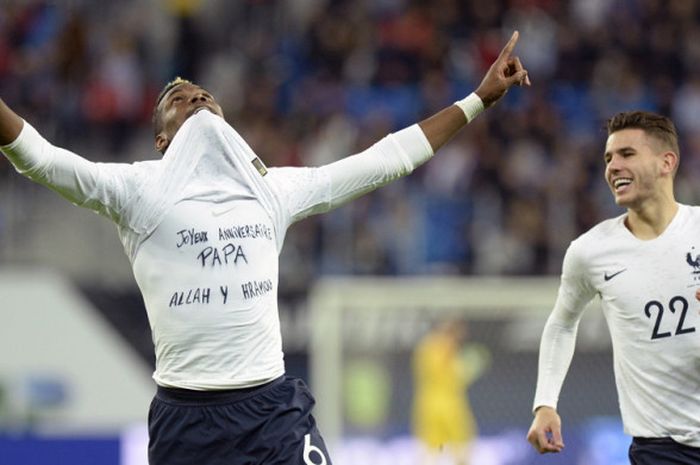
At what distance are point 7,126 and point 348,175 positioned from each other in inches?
48.3

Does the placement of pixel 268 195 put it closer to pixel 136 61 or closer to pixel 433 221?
pixel 433 221

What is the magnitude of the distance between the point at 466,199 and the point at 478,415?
7.17 ft

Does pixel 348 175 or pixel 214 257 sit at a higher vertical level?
pixel 348 175

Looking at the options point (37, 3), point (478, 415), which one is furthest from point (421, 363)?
point (37, 3)

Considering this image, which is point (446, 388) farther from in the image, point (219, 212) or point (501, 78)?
point (219, 212)

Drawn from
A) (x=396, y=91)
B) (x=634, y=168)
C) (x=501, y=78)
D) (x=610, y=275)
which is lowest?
(x=610, y=275)

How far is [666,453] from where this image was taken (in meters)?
5.25

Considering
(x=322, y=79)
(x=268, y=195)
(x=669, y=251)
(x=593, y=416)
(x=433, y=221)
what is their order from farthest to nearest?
(x=322, y=79)
(x=433, y=221)
(x=593, y=416)
(x=669, y=251)
(x=268, y=195)

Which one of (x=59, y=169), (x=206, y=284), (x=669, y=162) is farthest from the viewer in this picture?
(x=669, y=162)

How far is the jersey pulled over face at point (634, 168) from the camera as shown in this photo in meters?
5.45

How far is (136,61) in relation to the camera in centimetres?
1562

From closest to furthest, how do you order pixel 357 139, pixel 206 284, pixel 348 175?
pixel 206 284
pixel 348 175
pixel 357 139

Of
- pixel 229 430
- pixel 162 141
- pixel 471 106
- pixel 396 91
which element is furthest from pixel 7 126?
pixel 396 91

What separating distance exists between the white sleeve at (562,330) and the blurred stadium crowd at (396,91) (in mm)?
7566
